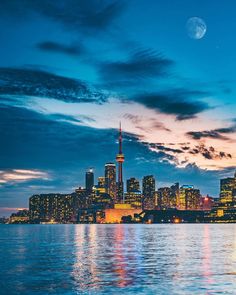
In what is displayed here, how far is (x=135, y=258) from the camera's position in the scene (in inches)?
3595

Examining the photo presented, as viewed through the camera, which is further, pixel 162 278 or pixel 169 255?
pixel 169 255

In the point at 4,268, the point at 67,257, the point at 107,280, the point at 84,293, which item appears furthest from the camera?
the point at 67,257

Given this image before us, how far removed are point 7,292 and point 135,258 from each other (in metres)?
38.8

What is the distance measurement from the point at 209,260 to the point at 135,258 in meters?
12.7

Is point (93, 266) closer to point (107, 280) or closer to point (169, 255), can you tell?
point (107, 280)

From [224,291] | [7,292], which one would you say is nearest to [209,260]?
[224,291]

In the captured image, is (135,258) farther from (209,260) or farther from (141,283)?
(141,283)

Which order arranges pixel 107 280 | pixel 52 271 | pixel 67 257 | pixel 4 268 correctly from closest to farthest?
pixel 107 280 < pixel 52 271 < pixel 4 268 < pixel 67 257

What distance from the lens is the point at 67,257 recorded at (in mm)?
94000

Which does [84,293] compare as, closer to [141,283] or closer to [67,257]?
[141,283]

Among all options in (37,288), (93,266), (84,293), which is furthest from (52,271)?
(84,293)

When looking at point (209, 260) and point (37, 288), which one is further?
point (209, 260)

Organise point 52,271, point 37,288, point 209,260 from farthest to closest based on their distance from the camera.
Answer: point 209,260 < point 52,271 < point 37,288

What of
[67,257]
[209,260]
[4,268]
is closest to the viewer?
[4,268]
